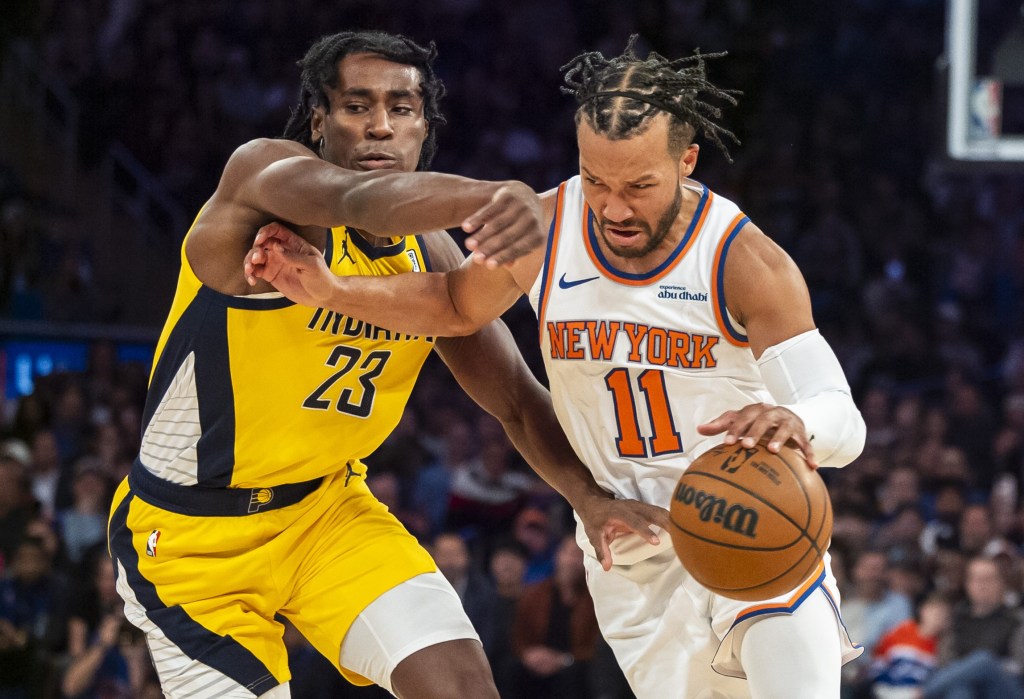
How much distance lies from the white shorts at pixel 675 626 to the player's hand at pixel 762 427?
570 mm

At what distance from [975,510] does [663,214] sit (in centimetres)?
473

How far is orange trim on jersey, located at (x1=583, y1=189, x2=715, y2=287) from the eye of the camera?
3473 millimetres

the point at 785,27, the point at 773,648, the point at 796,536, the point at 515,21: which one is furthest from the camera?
the point at 515,21

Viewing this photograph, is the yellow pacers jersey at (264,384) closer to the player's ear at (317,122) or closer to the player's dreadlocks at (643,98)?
the player's ear at (317,122)

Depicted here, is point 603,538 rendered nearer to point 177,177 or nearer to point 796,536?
point 796,536

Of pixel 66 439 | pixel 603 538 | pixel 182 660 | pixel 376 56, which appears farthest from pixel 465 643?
pixel 66 439

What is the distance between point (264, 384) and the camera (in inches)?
144

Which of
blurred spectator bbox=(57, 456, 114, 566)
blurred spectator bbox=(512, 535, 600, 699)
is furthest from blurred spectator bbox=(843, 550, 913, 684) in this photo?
blurred spectator bbox=(57, 456, 114, 566)

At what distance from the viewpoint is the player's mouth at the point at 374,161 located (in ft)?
12.2

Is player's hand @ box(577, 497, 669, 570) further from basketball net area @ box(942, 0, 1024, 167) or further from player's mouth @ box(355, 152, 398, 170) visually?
basketball net area @ box(942, 0, 1024, 167)

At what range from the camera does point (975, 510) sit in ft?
24.4

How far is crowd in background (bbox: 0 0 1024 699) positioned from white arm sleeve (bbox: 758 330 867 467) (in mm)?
3814

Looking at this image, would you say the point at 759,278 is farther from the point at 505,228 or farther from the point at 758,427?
the point at 505,228

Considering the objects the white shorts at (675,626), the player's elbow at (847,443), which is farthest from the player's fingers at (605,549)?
the player's elbow at (847,443)
